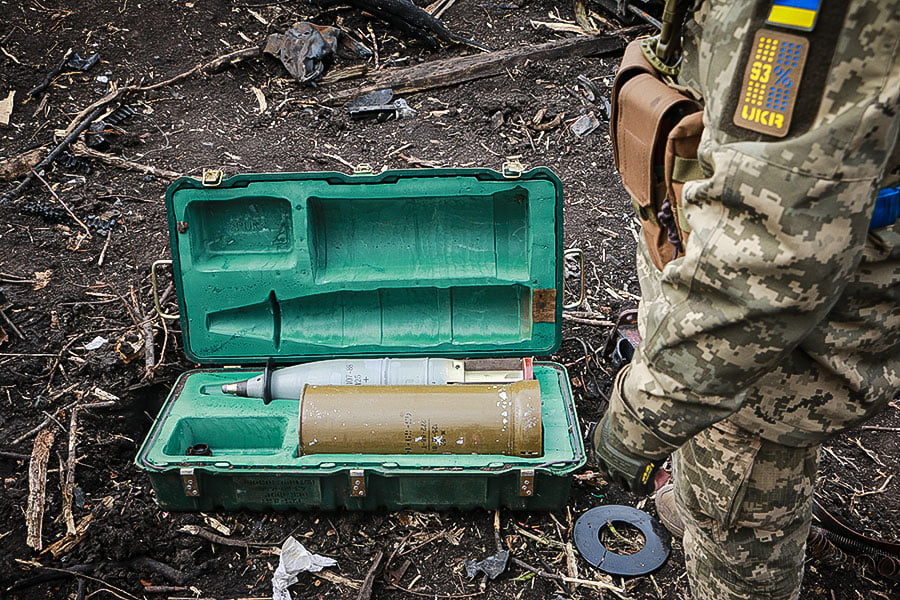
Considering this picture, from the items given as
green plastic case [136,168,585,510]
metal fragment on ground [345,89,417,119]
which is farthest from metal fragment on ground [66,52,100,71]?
green plastic case [136,168,585,510]

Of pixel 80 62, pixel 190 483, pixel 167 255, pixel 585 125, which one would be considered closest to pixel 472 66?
pixel 585 125

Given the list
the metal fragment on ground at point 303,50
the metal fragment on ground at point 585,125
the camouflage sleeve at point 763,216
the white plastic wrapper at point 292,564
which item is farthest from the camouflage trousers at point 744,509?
the metal fragment on ground at point 303,50

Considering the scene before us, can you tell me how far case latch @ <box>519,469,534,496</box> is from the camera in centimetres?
325

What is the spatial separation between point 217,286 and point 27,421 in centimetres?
135

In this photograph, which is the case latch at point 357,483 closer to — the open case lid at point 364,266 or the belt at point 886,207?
the open case lid at point 364,266

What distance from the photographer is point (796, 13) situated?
162 centimetres

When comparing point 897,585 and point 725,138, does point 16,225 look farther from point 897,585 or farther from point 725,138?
point 897,585

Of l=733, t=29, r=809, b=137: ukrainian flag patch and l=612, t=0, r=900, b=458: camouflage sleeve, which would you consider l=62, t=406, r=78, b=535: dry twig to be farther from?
l=733, t=29, r=809, b=137: ukrainian flag patch

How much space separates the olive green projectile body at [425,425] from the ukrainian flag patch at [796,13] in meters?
2.08

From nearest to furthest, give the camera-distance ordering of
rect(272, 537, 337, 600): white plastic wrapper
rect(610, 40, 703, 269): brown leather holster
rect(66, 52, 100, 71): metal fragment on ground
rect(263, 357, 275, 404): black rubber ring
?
rect(610, 40, 703, 269): brown leather holster, rect(272, 537, 337, 600): white plastic wrapper, rect(263, 357, 275, 404): black rubber ring, rect(66, 52, 100, 71): metal fragment on ground

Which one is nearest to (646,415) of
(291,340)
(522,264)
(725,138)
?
(725,138)

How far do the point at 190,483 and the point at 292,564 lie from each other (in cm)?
60

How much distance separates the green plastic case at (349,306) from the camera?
3371 mm

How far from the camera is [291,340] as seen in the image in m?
3.84
